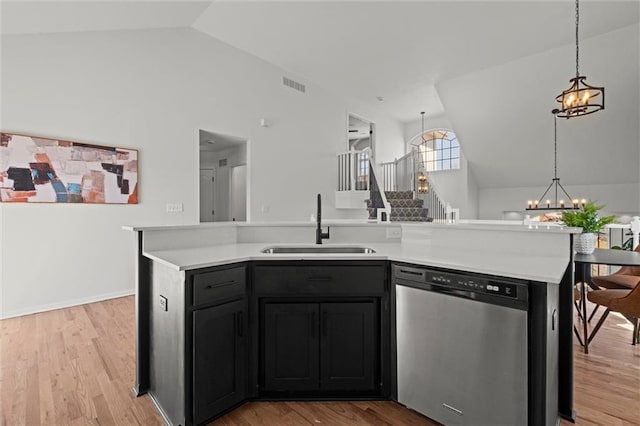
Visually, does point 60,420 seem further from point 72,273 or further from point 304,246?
point 72,273

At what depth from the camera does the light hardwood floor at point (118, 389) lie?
1.79 m

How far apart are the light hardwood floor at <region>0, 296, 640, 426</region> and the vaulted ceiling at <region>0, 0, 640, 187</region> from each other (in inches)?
124

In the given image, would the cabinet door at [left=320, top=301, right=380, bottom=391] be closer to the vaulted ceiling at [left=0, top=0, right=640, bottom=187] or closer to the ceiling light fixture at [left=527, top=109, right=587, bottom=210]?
the vaulted ceiling at [left=0, top=0, right=640, bottom=187]

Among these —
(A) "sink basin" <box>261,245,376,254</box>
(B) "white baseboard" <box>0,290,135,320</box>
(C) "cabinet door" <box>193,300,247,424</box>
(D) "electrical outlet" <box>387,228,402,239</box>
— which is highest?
(D) "electrical outlet" <box>387,228,402,239</box>

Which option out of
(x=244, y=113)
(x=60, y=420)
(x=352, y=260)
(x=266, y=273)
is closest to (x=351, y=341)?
→ (x=352, y=260)

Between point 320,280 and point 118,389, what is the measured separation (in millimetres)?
1498

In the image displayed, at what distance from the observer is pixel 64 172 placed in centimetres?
383

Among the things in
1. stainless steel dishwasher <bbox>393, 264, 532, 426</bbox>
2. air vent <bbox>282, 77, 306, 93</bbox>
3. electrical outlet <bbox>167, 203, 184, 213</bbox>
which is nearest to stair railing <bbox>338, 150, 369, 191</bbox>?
air vent <bbox>282, 77, 306, 93</bbox>

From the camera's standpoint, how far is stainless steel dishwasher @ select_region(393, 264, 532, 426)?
142 cm

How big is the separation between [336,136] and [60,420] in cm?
672

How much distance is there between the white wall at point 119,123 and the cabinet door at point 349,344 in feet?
11.8

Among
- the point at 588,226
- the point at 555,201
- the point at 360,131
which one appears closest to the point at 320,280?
the point at 588,226

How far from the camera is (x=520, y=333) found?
1.40 meters

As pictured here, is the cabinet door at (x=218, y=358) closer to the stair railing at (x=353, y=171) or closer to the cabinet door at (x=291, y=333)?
the cabinet door at (x=291, y=333)
